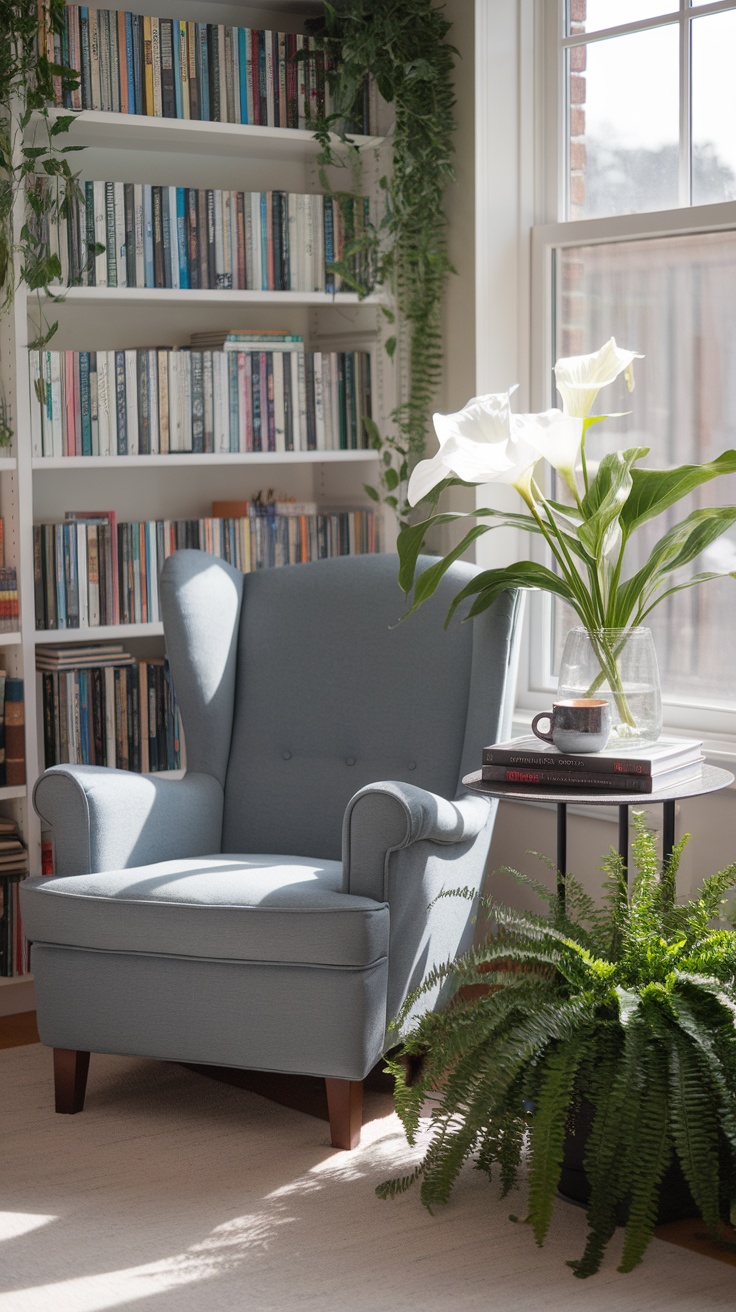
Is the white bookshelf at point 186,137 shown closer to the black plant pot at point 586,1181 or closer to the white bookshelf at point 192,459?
the white bookshelf at point 192,459

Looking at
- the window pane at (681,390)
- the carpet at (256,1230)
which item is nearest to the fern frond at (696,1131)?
the carpet at (256,1230)

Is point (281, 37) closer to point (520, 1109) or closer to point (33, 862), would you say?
point (33, 862)

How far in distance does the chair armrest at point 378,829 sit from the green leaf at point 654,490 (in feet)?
2.08

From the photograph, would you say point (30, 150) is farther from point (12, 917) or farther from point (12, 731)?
point (12, 917)

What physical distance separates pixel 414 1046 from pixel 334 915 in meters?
0.27

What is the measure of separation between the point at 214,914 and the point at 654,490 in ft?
3.58

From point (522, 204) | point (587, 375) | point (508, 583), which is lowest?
point (508, 583)

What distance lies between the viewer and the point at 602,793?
2639 mm

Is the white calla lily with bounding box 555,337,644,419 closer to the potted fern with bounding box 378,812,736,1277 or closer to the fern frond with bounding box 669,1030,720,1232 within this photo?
the potted fern with bounding box 378,812,736,1277

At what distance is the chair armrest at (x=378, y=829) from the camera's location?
2.69m

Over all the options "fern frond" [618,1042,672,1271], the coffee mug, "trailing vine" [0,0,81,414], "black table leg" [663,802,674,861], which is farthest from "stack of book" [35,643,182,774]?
"fern frond" [618,1042,672,1271]

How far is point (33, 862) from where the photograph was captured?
138 inches

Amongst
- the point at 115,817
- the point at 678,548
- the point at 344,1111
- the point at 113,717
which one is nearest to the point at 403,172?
the point at 678,548

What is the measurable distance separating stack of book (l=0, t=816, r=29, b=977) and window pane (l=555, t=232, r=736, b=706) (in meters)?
1.50
